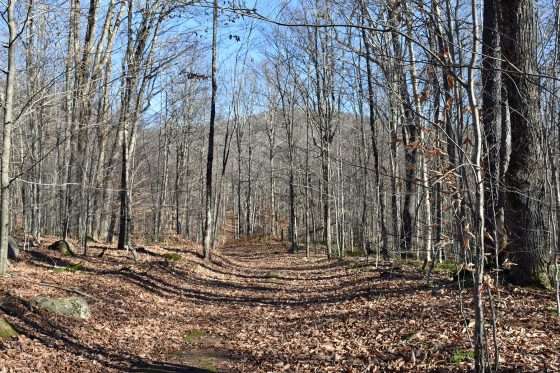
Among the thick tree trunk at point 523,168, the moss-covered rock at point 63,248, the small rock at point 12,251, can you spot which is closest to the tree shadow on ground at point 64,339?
the small rock at point 12,251

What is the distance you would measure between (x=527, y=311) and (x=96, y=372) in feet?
19.3

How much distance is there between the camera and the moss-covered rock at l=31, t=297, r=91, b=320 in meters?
7.44

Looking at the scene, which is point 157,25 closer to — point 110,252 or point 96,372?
point 110,252

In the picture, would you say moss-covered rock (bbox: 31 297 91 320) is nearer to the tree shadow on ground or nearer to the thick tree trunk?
the tree shadow on ground

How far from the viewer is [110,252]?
15.6 metres

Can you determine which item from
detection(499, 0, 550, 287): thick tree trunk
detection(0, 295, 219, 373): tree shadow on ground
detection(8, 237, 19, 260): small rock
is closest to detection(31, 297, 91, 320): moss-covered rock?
detection(0, 295, 219, 373): tree shadow on ground

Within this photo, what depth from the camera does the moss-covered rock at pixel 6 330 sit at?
6070mm

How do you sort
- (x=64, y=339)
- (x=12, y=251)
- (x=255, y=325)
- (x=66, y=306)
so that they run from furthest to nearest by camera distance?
(x=12, y=251) → (x=255, y=325) → (x=66, y=306) → (x=64, y=339)

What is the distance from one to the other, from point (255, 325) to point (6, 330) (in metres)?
4.09

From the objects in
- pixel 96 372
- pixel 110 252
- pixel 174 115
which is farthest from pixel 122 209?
pixel 174 115

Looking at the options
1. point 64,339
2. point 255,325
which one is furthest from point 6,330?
point 255,325

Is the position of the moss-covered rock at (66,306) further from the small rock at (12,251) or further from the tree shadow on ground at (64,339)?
the small rock at (12,251)

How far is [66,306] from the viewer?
7641 mm

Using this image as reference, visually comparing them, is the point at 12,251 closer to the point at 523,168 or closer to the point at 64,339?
the point at 64,339
